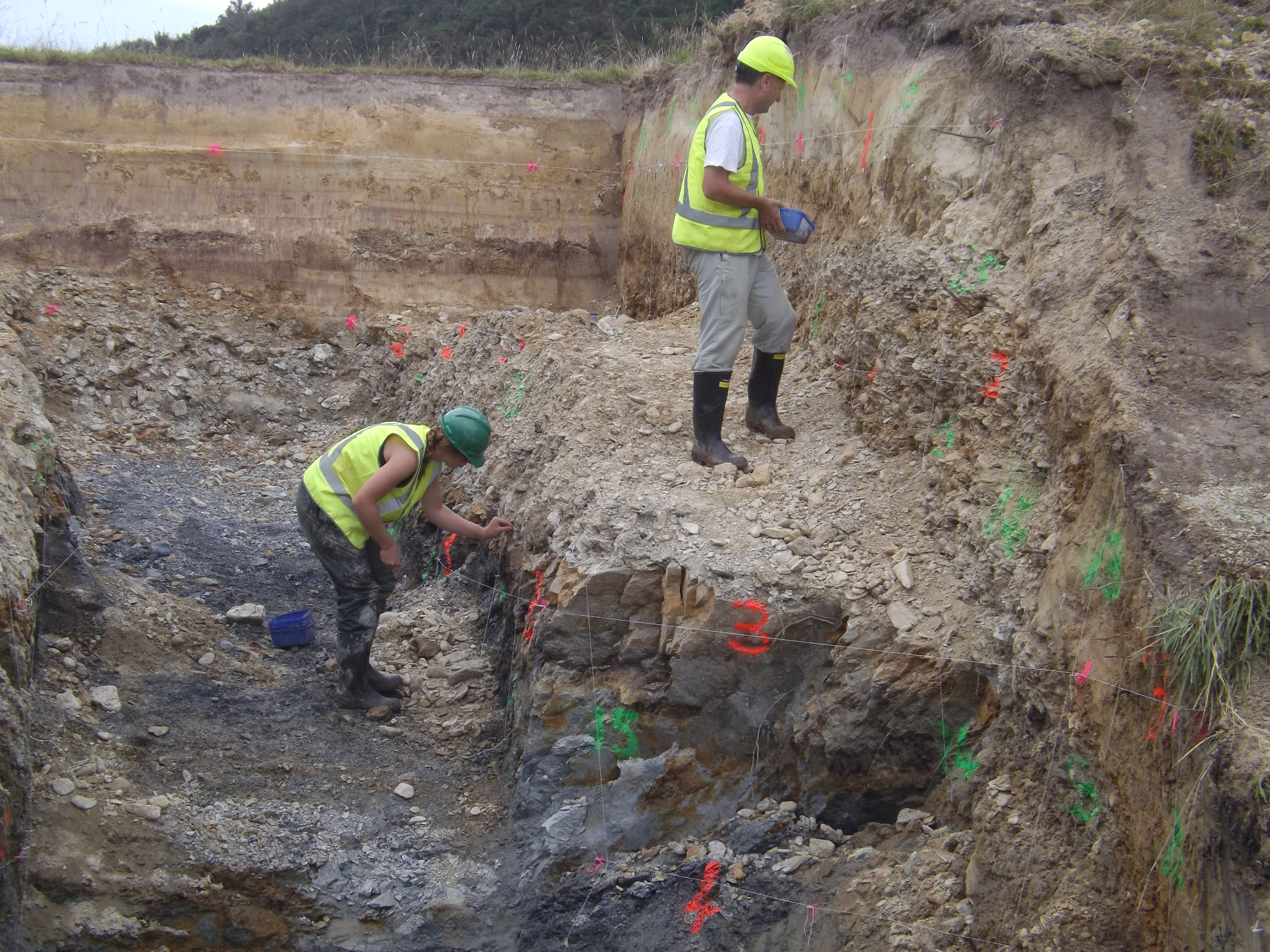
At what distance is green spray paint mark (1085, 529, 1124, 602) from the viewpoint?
2998 mm

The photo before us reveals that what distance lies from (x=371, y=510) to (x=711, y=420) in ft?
4.94

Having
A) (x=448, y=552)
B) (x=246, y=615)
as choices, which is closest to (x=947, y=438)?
(x=448, y=552)

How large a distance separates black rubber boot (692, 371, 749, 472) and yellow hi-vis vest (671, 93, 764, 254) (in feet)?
1.82

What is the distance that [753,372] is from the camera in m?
4.88

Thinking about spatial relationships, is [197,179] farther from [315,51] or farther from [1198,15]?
[315,51]

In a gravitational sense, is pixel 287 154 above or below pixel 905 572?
above

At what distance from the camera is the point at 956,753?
3.51 meters

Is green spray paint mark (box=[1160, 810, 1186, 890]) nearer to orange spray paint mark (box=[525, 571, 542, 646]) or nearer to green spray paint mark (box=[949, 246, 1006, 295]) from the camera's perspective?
green spray paint mark (box=[949, 246, 1006, 295])

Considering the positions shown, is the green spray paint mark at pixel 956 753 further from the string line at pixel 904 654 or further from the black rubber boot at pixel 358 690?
the black rubber boot at pixel 358 690

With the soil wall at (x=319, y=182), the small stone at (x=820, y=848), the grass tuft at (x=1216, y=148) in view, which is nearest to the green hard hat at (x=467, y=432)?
the small stone at (x=820, y=848)

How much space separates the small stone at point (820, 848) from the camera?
3.51m

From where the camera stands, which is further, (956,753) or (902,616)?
(902,616)

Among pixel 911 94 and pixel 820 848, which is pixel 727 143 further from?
pixel 820 848

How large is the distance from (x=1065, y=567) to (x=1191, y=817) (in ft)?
3.01
